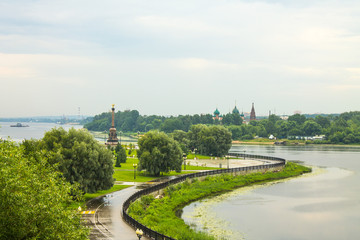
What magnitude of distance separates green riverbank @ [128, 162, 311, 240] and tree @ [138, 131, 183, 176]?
6572 mm

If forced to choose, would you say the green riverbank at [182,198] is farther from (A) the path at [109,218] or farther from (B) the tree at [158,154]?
(B) the tree at [158,154]

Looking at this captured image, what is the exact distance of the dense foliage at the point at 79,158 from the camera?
4722cm

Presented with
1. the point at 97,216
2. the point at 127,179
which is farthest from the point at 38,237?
the point at 127,179

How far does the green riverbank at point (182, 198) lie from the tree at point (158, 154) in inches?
259

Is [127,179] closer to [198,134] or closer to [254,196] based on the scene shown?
[254,196]

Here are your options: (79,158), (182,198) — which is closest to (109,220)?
(79,158)

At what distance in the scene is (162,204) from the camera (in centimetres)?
4875

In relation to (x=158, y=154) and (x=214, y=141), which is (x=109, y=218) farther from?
(x=214, y=141)

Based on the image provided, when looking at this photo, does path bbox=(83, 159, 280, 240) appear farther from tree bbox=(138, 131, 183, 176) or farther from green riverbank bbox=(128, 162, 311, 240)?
tree bbox=(138, 131, 183, 176)

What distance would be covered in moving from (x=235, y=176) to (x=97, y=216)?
125 ft

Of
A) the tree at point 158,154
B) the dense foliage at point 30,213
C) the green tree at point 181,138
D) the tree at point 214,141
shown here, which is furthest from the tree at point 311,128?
the dense foliage at point 30,213

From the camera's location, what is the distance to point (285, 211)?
51031 millimetres

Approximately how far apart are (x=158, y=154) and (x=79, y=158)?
21.5 metres

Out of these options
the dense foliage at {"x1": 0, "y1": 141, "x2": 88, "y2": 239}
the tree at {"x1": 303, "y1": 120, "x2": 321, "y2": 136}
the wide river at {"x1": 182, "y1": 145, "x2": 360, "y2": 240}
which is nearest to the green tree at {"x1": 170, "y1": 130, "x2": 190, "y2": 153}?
the wide river at {"x1": 182, "y1": 145, "x2": 360, "y2": 240}
